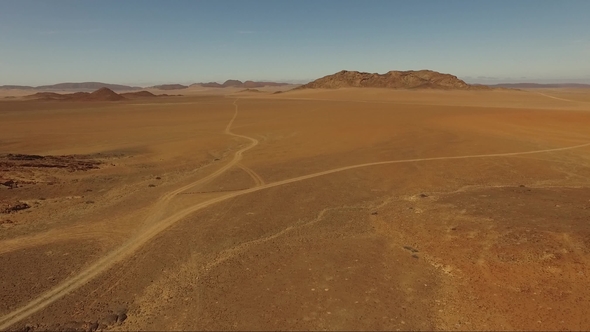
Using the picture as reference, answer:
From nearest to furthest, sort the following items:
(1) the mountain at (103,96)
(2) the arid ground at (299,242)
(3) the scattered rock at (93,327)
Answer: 1. (3) the scattered rock at (93,327)
2. (2) the arid ground at (299,242)
3. (1) the mountain at (103,96)

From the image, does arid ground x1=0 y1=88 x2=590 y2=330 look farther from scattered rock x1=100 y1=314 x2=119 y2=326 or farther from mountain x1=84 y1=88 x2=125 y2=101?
mountain x1=84 y1=88 x2=125 y2=101

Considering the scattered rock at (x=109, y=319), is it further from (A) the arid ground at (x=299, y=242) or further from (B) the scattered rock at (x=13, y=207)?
A: (B) the scattered rock at (x=13, y=207)

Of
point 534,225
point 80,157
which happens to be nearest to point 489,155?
point 534,225

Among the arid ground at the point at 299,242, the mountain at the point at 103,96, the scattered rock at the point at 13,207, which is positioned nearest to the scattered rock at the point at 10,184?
the arid ground at the point at 299,242

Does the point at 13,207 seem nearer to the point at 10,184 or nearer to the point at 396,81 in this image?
the point at 10,184

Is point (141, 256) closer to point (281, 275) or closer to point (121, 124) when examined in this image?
point (281, 275)

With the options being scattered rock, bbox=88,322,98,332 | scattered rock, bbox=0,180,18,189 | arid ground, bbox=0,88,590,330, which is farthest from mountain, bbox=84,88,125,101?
scattered rock, bbox=88,322,98,332
